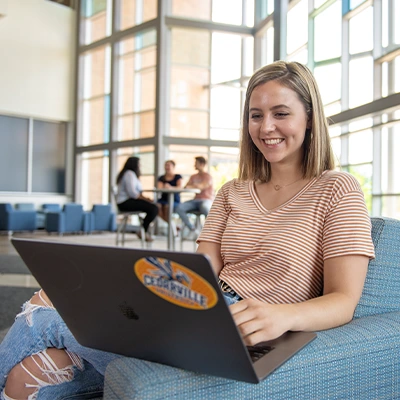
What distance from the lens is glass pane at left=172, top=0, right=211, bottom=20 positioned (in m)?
11.4

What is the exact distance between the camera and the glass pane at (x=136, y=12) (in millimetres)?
11906

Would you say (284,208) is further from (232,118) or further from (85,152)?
(85,152)

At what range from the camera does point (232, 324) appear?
61 cm

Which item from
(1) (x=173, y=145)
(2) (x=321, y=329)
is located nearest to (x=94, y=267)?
(2) (x=321, y=329)

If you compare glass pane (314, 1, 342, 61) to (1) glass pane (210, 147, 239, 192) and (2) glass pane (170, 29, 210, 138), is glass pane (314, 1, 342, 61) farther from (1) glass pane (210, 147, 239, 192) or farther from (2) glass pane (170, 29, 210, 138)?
(2) glass pane (170, 29, 210, 138)

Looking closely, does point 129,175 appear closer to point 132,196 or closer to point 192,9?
point 132,196

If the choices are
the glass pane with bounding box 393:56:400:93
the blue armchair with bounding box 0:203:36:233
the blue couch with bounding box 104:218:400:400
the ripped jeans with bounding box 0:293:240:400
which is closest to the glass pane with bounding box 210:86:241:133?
the blue armchair with bounding box 0:203:36:233

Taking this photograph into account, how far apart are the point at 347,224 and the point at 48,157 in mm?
12932

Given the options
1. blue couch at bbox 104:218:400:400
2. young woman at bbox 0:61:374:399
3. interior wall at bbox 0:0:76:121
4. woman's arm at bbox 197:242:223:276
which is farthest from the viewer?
interior wall at bbox 0:0:76:121

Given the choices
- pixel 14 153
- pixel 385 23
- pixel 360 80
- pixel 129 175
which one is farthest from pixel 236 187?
pixel 14 153

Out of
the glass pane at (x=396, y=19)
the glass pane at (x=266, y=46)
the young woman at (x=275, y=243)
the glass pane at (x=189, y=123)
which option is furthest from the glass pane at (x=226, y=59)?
the young woman at (x=275, y=243)

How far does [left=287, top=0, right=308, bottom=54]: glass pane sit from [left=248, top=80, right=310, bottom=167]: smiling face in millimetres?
7492

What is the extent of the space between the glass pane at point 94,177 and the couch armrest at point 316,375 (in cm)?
1238

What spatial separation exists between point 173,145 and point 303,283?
1033cm
